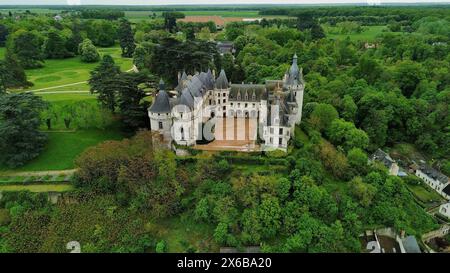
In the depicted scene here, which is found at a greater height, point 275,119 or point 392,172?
point 275,119

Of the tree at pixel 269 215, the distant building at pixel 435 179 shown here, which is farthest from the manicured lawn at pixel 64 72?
the distant building at pixel 435 179

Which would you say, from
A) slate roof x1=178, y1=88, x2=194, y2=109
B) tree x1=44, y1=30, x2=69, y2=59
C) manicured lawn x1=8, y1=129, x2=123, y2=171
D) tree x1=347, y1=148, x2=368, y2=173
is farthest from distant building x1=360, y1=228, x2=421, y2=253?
tree x1=44, y1=30, x2=69, y2=59

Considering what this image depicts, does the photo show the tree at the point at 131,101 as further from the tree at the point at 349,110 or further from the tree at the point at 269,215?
the tree at the point at 349,110

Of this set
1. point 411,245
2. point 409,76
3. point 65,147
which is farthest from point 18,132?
point 409,76

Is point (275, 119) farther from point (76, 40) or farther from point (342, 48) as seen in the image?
point (76, 40)

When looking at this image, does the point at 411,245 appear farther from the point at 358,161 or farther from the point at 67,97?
the point at 67,97
